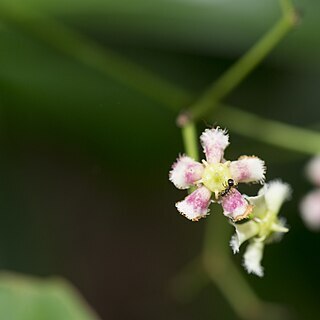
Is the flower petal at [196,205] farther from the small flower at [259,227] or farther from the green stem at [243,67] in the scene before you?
the green stem at [243,67]

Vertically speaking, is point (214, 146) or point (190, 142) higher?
point (190, 142)

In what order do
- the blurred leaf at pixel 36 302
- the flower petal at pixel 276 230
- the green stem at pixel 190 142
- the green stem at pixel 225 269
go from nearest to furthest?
the flower petal at pixel 276 230 → the green stem at pixel 190 142 → the blurred leaf at pixel 36 302 → the green stem at pixel 225 269

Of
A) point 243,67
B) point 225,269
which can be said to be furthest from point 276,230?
point 225,269

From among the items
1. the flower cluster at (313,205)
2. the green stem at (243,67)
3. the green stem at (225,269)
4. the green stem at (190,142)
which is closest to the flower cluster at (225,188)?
the green stem at (190,142)

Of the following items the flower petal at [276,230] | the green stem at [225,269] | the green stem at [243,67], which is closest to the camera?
the flower petal at [276,230]

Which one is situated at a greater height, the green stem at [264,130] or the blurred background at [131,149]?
the blurred background at [131,149]

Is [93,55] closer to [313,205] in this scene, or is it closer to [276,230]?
[313,205]

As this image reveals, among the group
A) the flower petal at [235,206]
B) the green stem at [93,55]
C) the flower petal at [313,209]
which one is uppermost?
the green stem at [93,55]

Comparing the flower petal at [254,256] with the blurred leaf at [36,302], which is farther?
the blurred leaf at [36,302]
